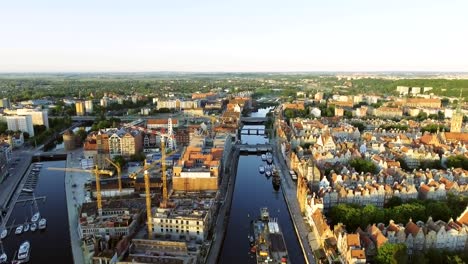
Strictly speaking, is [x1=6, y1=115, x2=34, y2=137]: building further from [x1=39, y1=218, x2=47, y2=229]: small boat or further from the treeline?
the treeline

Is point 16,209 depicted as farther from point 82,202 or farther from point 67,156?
point 67,156

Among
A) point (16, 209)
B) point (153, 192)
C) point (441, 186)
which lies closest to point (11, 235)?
point (16, 209)

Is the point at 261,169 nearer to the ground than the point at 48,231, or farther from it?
farther from it

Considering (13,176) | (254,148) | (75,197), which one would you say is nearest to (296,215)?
(75,197)

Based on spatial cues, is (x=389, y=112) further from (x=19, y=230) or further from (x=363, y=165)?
(x=19, y=230)

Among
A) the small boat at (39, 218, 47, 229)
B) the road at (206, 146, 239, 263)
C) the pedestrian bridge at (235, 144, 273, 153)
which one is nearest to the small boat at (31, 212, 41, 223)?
the small boat at (39, 218, 47, 229)

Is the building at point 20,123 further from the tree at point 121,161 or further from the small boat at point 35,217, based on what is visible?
the small boat at point 35,217

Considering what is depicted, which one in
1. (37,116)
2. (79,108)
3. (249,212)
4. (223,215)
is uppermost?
(37,116)
